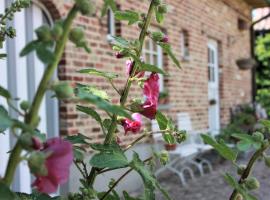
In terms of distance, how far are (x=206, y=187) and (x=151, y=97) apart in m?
6.29

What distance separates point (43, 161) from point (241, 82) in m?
12.6

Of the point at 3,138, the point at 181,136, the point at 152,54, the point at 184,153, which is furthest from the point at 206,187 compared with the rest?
the point at 181,136

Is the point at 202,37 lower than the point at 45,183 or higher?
higher

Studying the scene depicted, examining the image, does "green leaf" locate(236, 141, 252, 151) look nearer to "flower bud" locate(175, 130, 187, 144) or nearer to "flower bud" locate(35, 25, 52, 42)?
"flower bud" locate(175, 130, 187, 144)

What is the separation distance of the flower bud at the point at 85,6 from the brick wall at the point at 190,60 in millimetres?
1952

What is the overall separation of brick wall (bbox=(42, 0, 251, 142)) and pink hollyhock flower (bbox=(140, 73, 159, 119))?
1.57m

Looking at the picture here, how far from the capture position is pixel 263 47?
1725 cm

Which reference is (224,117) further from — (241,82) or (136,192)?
(136,192)

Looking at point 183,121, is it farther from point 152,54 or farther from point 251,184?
point 251,184

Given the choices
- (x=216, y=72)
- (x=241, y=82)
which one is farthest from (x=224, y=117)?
(x=241, y=82)

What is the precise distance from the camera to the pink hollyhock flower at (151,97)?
112 centimetres

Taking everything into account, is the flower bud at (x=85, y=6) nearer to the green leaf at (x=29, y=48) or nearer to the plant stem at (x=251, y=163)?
the green leaf at (x=29, y=48)

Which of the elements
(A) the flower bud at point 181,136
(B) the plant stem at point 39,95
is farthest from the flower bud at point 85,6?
(A) the flower bud at point 181,136

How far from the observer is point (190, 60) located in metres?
9.15
